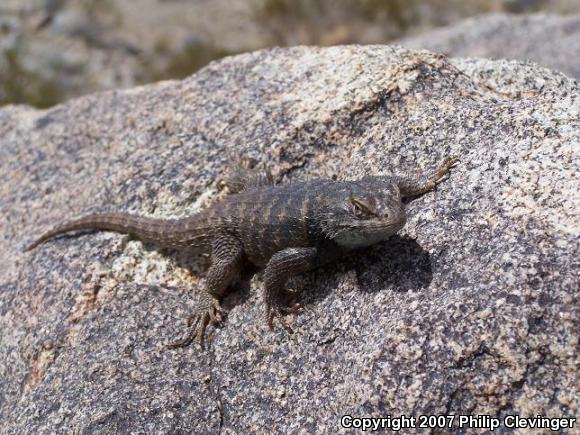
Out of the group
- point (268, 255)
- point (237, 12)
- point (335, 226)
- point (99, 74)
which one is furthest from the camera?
point (237, 12)

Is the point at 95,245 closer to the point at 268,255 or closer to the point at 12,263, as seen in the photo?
the point at 12,263

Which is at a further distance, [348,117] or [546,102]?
[348,117]

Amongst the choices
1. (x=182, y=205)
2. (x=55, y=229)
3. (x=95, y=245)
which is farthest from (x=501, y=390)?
(x=55, y=229)

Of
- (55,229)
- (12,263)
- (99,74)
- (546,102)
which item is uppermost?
(546,102)

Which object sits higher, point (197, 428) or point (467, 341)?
point (467, 341)

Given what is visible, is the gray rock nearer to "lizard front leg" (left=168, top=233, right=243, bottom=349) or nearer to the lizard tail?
"lizard front leg" (left=168, top=233, right=243, bottom=349)

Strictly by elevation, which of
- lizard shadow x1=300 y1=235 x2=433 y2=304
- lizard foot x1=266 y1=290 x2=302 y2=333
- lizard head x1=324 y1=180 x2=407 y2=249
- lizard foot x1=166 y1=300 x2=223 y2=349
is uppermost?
lizard head x1=324 y1=180 x2=407 y2=249

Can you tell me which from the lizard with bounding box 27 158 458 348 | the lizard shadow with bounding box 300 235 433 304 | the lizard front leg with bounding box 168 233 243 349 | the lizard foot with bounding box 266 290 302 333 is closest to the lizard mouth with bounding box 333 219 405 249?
the lizard with bounding box 27 158 458 348

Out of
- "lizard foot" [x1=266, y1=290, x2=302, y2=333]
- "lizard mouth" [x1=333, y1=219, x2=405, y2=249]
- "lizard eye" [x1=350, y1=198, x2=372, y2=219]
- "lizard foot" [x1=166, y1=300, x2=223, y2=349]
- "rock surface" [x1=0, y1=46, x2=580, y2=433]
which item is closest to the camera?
"rock surface" [x1=0, y1=46, x2=580, y2=433]
